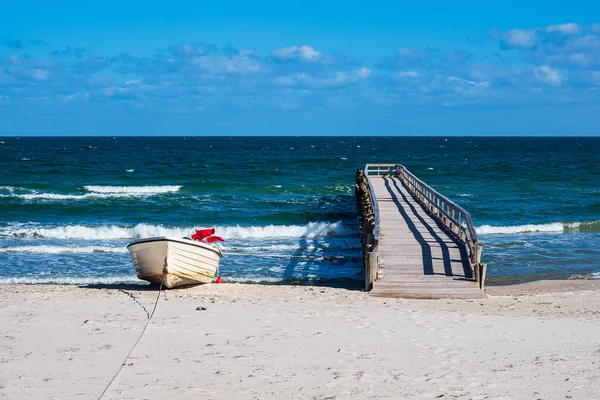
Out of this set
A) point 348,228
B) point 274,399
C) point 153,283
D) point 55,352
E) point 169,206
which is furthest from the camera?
point 169,206

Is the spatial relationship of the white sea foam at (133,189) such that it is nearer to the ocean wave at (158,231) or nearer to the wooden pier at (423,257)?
the ocean wave at (158,231)

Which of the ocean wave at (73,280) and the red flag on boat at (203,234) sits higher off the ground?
the red flag on boat at (203,234)

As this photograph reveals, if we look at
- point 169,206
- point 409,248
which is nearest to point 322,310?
point 409,248

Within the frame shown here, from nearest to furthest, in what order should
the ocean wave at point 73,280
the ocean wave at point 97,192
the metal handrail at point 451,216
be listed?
the metal handrail at point 451,216 → the ocean wave at point 73,280 → the ocean wave at point 97,192

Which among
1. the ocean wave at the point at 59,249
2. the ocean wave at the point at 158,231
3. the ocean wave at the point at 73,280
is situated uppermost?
the ocean wave at the point at 158,231

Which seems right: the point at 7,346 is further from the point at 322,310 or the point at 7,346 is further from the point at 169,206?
the point at 169,206

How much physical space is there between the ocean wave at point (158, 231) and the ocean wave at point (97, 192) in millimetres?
9663

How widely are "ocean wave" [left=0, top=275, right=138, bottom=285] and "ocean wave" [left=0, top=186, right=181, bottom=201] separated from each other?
749 inches

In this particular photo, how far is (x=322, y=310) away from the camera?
42.1ft

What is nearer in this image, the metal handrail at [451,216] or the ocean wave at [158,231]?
the metal handrail at [451,216]

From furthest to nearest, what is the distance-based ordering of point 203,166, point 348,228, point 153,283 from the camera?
point 203,166 < point 348,228 < point 153,283

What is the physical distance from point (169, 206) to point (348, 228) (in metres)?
11.3

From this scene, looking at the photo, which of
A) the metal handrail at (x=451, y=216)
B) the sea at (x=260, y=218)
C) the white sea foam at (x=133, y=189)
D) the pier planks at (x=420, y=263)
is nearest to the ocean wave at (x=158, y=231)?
the sea at (x=260, y=218)

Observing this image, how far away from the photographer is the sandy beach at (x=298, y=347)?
8.30 meters
